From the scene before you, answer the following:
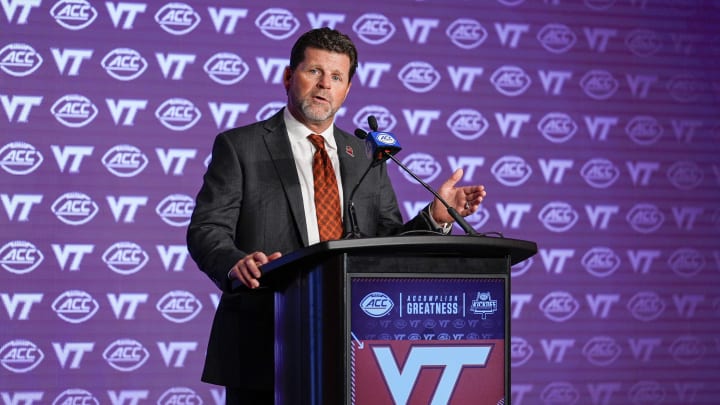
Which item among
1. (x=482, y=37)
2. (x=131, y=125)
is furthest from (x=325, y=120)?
(x=482, y=37)

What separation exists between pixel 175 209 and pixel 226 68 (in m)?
0.83

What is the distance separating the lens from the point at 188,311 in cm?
484

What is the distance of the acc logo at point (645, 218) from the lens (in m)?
5.48

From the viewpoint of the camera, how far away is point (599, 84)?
5496 mm

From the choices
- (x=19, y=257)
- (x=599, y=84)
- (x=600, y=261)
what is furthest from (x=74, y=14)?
(x=600, y=261)

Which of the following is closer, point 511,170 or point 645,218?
point 511,170

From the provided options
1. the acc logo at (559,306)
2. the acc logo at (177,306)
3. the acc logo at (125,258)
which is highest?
the acc logo at (125,258)

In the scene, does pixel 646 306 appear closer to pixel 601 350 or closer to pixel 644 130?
pixel 601 350

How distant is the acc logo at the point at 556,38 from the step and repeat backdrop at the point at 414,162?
18mm

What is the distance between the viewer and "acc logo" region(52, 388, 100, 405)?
15.4 ft

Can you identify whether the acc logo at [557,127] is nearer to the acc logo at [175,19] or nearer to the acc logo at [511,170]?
the acc logo at [511,170]

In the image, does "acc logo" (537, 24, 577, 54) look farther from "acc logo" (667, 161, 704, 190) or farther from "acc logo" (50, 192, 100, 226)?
"acc logo" (50, 192, 100, 226)

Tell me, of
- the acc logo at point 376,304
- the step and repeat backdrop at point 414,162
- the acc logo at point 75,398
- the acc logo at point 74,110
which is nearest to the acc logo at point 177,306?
the step and repeat backdrop at point 414,162

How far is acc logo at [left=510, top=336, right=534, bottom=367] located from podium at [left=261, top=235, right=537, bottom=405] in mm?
3275
